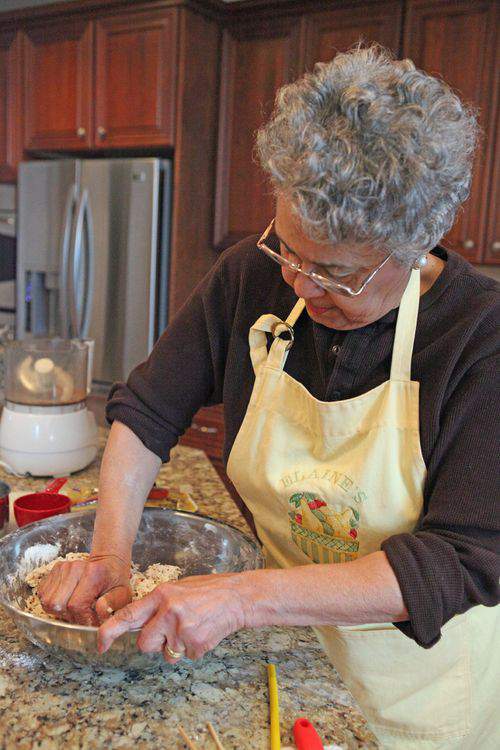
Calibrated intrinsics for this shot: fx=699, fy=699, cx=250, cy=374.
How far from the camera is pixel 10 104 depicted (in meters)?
3.53

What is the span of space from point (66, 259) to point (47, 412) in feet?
5.99

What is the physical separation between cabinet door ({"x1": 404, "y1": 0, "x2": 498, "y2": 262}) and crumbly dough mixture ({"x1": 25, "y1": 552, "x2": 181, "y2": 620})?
6.22ft

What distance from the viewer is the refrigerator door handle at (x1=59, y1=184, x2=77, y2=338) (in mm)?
3240

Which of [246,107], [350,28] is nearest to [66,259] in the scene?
[246,107]

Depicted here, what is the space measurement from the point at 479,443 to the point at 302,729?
1.32 ft

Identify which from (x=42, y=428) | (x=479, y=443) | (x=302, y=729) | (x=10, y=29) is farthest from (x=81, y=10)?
(x=302, y=729)

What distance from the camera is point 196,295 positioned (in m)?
1.26

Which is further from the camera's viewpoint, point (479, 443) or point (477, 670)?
point (477, 670)

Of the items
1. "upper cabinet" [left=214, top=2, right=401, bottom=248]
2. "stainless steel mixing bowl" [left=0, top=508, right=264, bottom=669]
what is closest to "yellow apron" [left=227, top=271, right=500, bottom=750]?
"stainless steel mixing bowl" [left=0, top=508, right=264, bottom=669]

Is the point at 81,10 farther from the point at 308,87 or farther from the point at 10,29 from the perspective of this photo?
the point at 308,87

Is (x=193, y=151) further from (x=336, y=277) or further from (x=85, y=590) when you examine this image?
(x=85, y=590)

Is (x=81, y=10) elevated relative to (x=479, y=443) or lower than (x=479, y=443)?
elevated

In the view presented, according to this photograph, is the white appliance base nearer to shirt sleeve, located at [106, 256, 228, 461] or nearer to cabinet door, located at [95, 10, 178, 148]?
shirt sleeve, located at [106, 256, 228, 461]

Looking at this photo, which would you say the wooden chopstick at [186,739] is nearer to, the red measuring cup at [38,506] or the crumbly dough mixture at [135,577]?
the crumbly dough mixture at [135,577]
